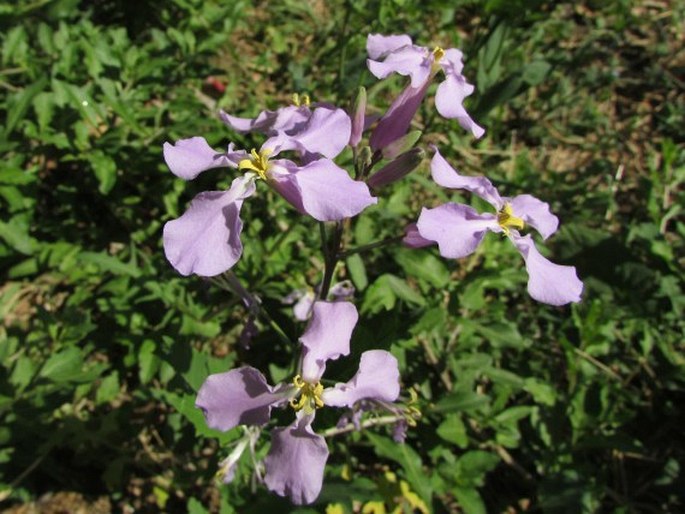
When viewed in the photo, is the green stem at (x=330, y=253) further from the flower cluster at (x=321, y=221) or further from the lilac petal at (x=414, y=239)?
the lilac petal at (x=414, y=239)

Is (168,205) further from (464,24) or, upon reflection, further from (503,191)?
(464,24)

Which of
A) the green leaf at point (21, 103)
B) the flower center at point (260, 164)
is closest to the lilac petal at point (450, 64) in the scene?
the flower center at point (260, 164)

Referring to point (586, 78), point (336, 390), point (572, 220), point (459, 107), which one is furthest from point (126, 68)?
point (586, 78)

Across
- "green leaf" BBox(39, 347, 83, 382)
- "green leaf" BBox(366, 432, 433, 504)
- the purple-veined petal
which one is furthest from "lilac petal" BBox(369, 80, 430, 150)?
"green leaf" BBox(39, 347, 83, 382)

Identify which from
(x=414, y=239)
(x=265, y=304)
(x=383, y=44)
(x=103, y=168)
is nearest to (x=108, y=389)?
(x=265, y=304)

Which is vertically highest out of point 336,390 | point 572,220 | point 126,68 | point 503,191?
point 126,68
